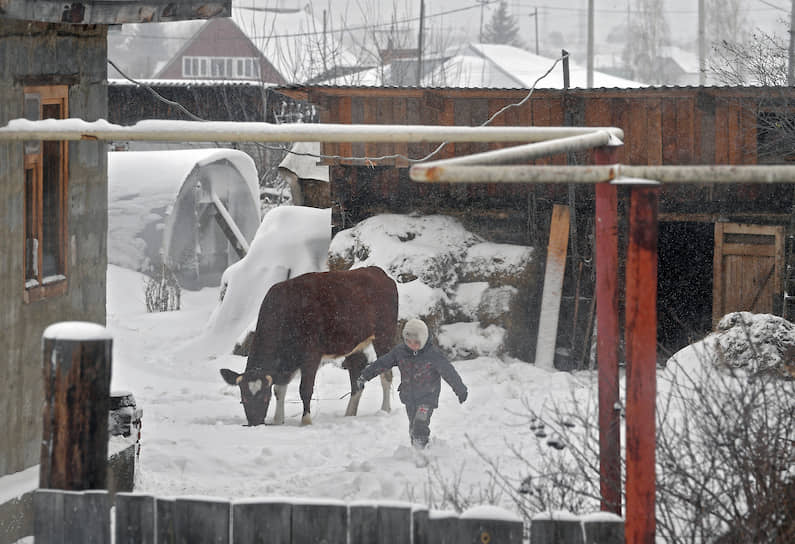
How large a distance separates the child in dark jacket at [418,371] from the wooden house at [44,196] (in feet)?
8.10

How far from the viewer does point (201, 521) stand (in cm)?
372

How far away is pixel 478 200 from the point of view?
1622cm

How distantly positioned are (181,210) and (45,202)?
44.0ft

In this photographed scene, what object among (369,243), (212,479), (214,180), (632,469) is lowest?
(212,479)

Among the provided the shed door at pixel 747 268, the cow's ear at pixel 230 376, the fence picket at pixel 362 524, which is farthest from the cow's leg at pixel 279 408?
the fence picket at pixel 362 524

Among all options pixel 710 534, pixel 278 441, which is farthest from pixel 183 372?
pixel 710 534

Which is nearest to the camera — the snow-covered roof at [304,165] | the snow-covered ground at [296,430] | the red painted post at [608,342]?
the red painted post at [608,342]

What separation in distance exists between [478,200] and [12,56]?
10.3 metres

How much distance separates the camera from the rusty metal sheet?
20.6ft

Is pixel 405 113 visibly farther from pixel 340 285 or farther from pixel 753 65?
pixel 753 65

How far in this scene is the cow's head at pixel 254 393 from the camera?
1138cm

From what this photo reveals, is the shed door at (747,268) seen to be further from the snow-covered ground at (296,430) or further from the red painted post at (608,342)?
the red painted post at (608,342)

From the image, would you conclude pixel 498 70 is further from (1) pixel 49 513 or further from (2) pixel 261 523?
(1) pixel 49 513

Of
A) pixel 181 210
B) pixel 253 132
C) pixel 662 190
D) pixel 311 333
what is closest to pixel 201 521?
pixel 253 132
